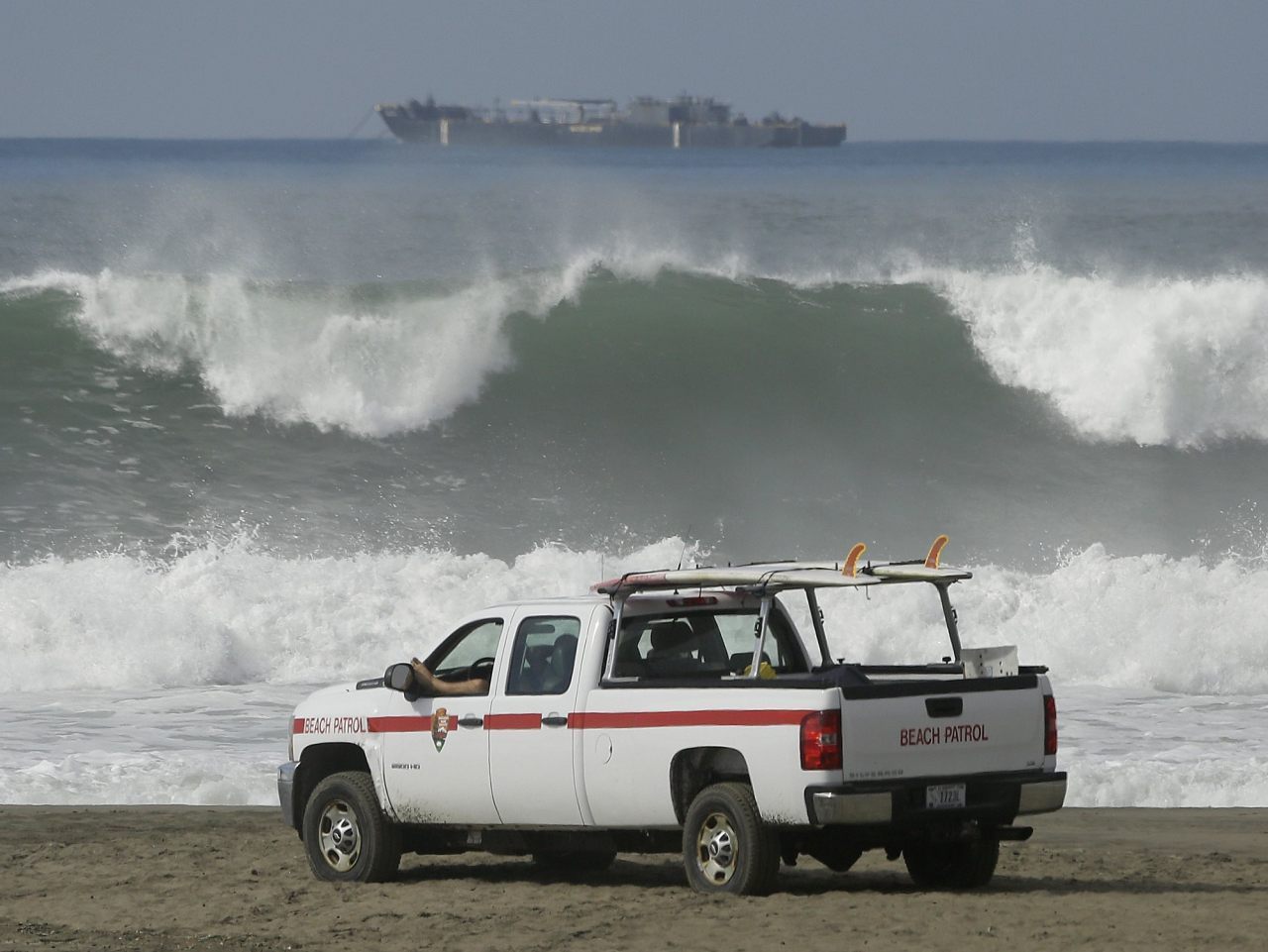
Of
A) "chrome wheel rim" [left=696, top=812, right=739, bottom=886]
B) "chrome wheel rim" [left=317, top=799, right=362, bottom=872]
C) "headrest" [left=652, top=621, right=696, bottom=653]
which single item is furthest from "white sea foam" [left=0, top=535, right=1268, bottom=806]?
"chrome wheel rim" [left=696, top=812, right=739, bottom=886]

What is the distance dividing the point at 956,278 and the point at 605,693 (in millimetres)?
21166

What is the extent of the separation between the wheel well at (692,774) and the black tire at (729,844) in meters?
0.08

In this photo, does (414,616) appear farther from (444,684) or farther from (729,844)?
(729,844)

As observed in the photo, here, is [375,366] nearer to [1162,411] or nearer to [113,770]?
[1162,411]

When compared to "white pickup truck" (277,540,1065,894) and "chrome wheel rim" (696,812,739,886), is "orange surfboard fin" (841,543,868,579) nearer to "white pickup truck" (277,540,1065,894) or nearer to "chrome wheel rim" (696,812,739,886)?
"white pickup truck" (277,540,1065,894)

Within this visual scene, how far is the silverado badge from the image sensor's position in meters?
9.48

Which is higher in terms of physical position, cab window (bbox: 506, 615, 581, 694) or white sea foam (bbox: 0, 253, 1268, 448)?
white sea foam (bbox: 0, 253, 1268, 448)

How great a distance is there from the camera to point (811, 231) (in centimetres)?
5666

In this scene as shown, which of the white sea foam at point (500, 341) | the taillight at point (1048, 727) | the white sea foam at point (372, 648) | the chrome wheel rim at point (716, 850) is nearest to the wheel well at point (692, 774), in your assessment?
the chrome wheel rim at point (716, 850)

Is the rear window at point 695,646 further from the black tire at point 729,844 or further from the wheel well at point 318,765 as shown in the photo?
the wheel well at point 318,765

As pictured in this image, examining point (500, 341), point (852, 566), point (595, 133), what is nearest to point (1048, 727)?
point (852, 566)

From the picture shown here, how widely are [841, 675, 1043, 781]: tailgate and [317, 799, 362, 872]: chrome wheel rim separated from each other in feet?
8.73

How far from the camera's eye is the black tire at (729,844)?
859 centimetres

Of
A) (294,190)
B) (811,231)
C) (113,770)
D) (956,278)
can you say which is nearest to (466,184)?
(294,190)
